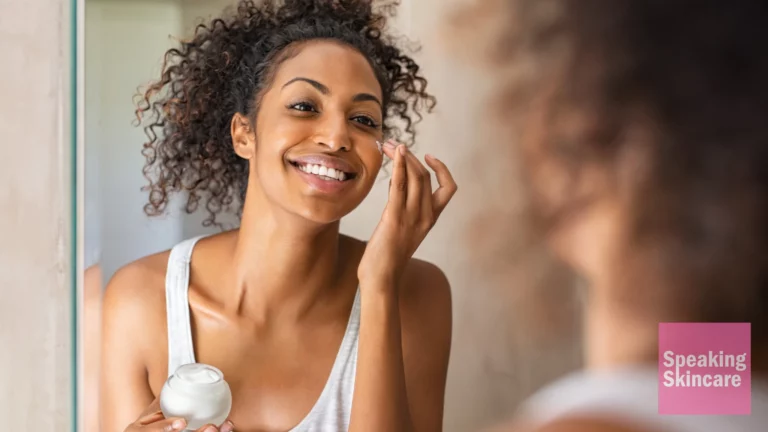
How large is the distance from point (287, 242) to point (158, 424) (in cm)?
22

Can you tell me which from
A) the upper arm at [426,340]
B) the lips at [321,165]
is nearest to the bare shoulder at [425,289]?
the upper arm at [426,340]

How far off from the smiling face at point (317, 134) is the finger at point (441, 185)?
6cm

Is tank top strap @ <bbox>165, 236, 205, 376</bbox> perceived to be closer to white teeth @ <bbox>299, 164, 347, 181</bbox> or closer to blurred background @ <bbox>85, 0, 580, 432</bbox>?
blurred background @ <bbox>85, 0, 580, 432</bbox>

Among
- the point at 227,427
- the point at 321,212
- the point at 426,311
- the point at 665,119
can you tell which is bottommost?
the point at 227,427

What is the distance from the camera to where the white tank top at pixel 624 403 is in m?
0.78

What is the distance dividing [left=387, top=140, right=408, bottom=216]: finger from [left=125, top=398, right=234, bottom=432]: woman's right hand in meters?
0.28

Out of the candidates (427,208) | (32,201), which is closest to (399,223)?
(427,208)

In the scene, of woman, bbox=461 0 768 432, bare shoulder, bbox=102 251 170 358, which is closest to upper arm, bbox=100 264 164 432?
bare shoulder, bbox=102 251 170 358

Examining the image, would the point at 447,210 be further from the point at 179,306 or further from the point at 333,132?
the point at 179,306

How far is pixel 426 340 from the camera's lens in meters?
0.76

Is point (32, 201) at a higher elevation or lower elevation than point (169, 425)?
higher

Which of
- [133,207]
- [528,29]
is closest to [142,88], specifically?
[133,207]

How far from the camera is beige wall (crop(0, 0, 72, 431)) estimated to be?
2.50 ft

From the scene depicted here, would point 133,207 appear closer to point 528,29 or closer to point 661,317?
point 528,29
